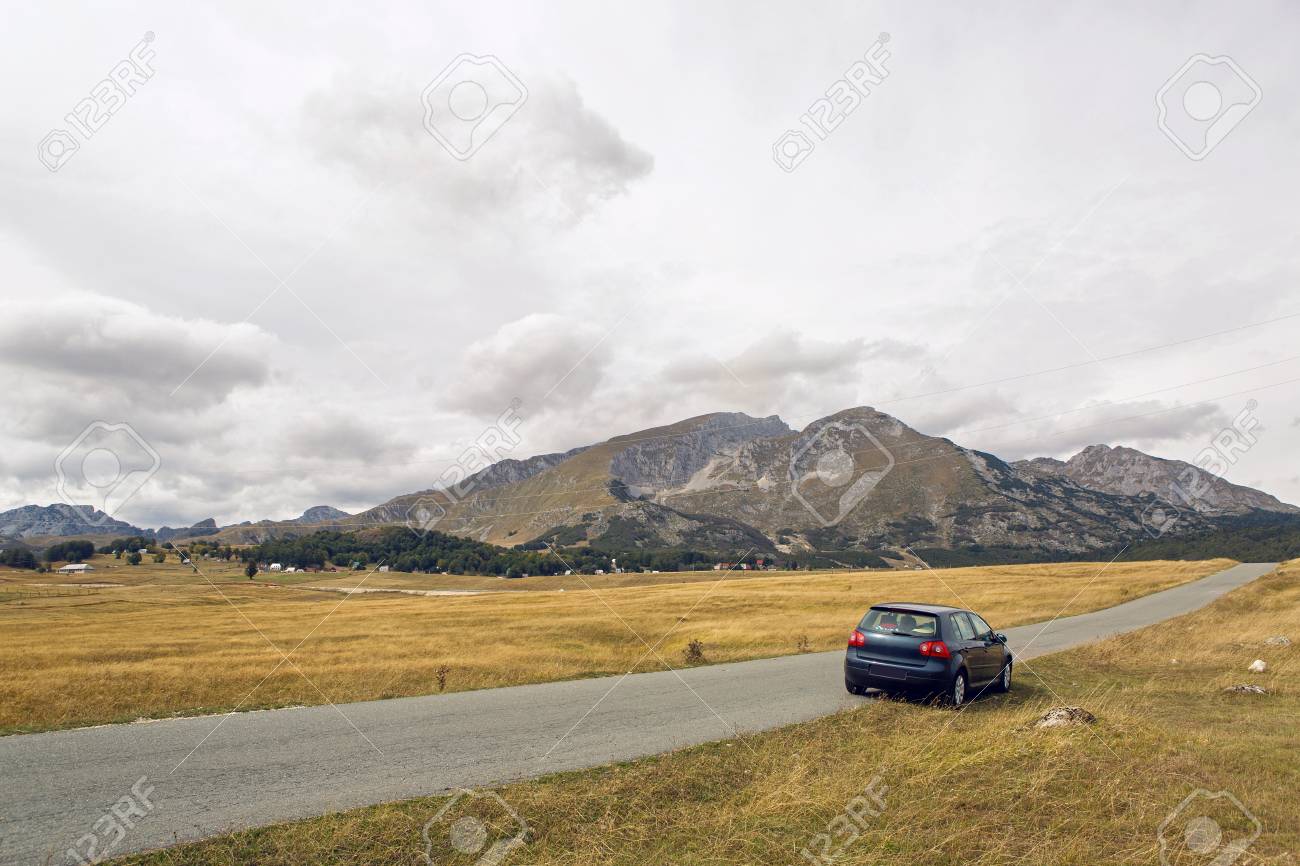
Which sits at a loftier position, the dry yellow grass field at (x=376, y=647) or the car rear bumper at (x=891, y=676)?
the car rear bumper at (x=891, y=676)

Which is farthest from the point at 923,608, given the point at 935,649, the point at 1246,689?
the point at 1246,689

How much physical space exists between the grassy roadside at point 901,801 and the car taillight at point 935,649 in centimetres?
146

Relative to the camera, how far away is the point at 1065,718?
11.4 metres

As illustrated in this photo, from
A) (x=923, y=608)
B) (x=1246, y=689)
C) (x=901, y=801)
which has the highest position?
(x=923, y=608)

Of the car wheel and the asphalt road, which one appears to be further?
the car wheel

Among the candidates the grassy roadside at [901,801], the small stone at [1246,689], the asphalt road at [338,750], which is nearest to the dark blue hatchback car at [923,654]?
the asphalt road at [338,750]

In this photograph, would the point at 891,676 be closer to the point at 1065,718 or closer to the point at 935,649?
the point at 935,649

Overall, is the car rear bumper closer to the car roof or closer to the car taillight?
the car taillight

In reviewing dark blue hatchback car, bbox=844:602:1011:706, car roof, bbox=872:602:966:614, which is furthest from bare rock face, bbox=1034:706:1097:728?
car roof, bbox=872:602:966:614

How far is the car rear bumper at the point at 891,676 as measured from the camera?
14284 millimetres

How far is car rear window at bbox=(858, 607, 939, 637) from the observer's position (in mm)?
14984

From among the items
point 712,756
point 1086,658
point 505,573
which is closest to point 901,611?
point 712,756

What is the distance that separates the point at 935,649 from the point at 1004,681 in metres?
3.91

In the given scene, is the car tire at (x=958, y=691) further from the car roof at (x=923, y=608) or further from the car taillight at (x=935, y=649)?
the car roof at (x=923, y=608)
